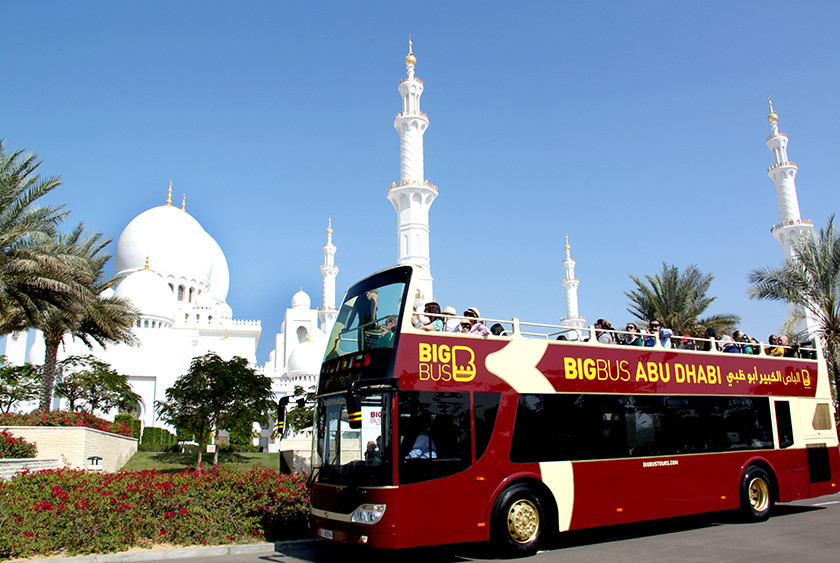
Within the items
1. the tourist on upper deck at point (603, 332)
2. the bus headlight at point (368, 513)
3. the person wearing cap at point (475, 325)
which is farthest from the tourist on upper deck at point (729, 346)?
the bus headlight at point (368, 513)

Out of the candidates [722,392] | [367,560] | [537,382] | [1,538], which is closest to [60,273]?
[1,538]

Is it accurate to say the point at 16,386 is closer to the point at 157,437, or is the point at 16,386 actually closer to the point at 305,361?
the point at 157,437

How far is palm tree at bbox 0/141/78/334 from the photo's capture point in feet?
45.4

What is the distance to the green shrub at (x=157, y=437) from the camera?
100.0 feet

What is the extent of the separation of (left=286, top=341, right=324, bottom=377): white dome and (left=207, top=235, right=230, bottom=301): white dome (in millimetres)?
10891

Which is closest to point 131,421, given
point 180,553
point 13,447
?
point 13,447

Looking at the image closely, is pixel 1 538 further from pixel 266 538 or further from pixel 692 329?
pixel 692 329

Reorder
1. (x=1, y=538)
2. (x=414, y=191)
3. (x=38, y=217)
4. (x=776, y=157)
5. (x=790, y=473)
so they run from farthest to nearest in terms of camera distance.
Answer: (x=776, y=157), (x=414, y=191), (x=38, y=217), (x=790, y=473), (x=1, y=538)

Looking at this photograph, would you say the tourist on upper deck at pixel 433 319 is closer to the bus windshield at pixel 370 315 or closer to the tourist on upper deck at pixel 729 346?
the bus windshield at pixel 370 315

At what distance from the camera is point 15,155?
14375 millimetres

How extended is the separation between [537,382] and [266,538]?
4665mm

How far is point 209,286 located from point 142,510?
44.0m

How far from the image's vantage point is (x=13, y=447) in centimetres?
1338

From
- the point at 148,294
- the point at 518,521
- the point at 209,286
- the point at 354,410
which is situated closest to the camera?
the point at 354,410
